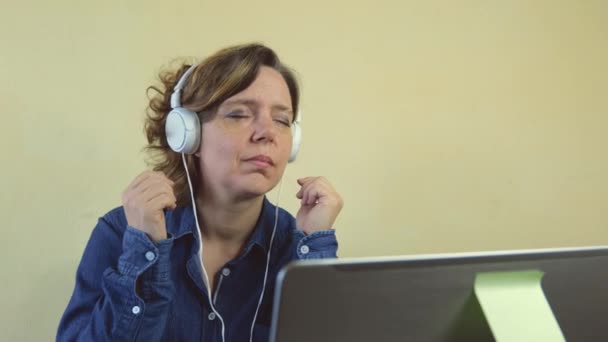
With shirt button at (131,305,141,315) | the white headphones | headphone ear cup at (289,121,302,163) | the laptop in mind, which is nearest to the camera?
the laptop

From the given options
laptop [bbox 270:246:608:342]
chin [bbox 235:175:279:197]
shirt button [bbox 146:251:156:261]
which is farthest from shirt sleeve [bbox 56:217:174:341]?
laptop [bbox 270:246:608:342]

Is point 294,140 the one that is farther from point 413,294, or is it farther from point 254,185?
point 413,294

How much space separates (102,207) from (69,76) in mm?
288

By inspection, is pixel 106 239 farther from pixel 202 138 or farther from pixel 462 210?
pixel 462 210

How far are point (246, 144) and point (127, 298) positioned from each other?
0.31 m

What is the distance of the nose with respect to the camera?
900 millimetres

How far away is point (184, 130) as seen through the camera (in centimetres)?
89

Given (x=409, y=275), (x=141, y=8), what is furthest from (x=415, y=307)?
(x=141, y=8)

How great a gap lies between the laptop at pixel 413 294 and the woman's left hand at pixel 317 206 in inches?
21.5

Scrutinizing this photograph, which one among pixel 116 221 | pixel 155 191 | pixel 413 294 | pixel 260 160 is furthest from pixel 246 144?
pixel 413 294

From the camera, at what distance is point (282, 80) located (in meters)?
0.99

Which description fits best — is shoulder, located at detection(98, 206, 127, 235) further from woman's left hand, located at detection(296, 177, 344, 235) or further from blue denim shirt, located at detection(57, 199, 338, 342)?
woman's left hand, located at detection(296, 177, 344, 235)

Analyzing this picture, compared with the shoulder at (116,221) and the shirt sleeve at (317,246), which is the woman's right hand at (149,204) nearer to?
the shoulder at (116,221)

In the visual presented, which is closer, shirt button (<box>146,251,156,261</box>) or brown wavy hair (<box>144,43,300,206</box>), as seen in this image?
shirt button (<box>146,251,156,261</box>)
